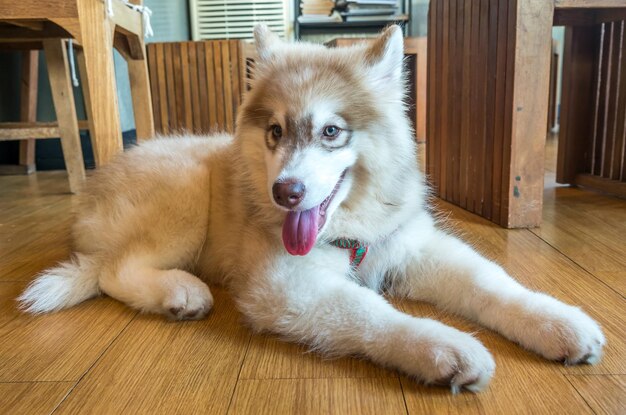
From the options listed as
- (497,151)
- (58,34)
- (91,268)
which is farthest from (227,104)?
(91,268)

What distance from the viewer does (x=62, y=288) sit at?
56.9 inches

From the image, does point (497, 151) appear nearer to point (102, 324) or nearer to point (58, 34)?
point (102, 324)

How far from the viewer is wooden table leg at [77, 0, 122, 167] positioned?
2.01 m

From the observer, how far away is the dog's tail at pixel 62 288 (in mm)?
1419

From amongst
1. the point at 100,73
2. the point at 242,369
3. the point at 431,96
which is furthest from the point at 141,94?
the point at 242,369

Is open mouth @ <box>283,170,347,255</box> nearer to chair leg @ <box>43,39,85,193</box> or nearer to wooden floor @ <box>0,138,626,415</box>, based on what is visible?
wooden floor @ <box>0,138,626,415</box>

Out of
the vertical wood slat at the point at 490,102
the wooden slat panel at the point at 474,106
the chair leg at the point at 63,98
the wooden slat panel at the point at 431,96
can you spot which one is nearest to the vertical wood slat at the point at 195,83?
the chair leg at the point at 63,98

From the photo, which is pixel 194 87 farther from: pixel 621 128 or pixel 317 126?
pixel 317 126

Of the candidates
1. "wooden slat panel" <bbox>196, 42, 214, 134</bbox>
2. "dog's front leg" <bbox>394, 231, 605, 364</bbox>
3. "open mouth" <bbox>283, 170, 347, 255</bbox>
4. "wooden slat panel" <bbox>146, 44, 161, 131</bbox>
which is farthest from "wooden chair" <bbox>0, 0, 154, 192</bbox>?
"dog's front leg" <bbox>394, 231, 605, 364</bbox>

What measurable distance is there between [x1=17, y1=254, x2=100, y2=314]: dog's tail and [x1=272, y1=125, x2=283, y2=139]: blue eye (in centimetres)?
69

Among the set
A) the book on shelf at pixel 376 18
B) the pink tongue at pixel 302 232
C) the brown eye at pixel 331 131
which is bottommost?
the pink tongue at pixel 302 232

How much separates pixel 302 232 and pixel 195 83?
3271 millimetres

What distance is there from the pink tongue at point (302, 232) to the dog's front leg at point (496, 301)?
1.20 ft

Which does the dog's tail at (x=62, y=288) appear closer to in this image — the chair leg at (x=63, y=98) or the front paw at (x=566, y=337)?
the front paw at (x=566, y=337)
